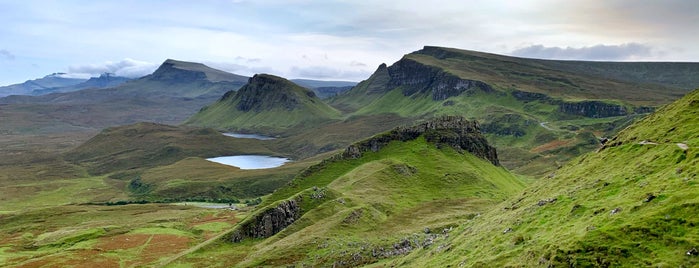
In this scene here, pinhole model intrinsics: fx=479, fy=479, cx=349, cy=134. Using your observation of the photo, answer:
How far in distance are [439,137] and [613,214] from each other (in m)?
140

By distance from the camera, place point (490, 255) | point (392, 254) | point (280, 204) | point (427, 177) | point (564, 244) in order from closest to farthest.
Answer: point (564, 244) < point (490, 255) < point (392, 254) < point (280, 204) < point (427, 177)

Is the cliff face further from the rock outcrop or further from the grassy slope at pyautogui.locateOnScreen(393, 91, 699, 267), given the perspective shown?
the grassy slope at pyautogui.locateOnScreen(393, 91, 699, 267)

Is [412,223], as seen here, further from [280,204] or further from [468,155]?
[468,155]

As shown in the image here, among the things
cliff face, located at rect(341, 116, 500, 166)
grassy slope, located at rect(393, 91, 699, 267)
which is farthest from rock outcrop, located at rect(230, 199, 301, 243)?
cliff face, located at rect(341, 116, 500, 166)

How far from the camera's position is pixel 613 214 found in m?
45.1

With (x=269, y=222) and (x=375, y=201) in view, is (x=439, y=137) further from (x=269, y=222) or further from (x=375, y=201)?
(x=269, y=222)

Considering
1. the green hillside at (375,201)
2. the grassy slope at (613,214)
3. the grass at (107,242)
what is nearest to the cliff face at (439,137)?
the green hillside at (375,201)

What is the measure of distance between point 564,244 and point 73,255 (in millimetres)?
129227

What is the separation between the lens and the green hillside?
9950 cm

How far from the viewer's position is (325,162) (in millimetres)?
182750

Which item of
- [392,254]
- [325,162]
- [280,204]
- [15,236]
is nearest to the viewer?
[392,254]

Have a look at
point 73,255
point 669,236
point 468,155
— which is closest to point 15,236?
point 73,255

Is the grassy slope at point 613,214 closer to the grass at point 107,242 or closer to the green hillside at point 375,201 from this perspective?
the green hillside at point 375,201

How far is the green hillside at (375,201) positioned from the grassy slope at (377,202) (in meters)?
0.23
